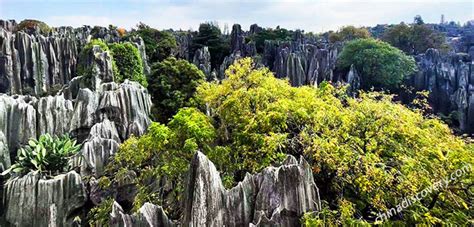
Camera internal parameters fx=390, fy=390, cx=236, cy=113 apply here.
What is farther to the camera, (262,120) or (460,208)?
(262,120)

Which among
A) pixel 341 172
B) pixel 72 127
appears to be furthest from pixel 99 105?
pixel 341 172

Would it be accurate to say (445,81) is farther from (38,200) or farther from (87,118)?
(38,200)

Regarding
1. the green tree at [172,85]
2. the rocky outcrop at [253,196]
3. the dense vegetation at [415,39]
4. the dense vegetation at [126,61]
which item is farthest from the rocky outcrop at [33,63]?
the dense vegetation at [415,39]

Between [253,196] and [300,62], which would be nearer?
[253,196]

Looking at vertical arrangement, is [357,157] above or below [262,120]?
below

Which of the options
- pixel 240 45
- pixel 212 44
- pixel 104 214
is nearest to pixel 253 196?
pixel 104 214

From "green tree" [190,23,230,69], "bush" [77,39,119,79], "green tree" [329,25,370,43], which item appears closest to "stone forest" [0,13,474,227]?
"bush" [77,39,119,79]

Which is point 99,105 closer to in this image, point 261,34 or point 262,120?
point 262,120
